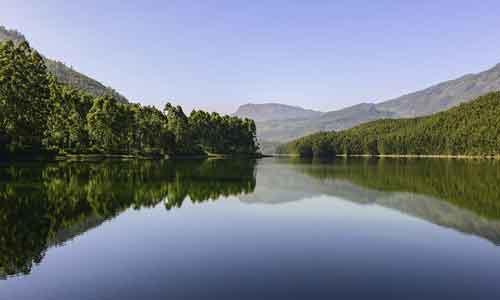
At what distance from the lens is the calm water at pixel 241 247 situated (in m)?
14.7

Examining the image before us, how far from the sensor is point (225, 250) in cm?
2044

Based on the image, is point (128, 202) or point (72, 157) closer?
point (128, 202)

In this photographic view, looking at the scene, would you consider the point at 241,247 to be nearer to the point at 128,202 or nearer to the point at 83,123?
the point at 128,202

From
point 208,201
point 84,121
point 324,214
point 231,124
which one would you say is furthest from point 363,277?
point 231,124

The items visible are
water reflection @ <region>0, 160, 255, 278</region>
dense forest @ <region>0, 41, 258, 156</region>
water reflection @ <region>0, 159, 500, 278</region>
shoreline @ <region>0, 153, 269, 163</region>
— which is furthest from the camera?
shoreline @ <region>0, 153, 269, 163</region>

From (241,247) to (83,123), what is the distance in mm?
110173

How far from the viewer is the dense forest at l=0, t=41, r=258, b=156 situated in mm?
82062

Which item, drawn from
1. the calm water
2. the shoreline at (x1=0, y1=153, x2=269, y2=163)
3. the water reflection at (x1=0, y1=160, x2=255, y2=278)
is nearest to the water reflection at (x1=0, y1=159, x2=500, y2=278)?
the water reflection at (x1=0, y1=160, x2=255, y2=278)

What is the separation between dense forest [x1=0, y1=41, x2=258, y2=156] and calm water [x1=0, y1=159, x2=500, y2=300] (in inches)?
1922

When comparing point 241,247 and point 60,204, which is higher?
point 60,204

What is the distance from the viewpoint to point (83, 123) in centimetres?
12069

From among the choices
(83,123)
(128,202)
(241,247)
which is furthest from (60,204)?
(83,123)

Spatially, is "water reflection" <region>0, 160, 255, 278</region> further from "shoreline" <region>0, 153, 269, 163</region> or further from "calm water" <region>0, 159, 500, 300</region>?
"shoreline" <region>0, 153, 269, 163</region>

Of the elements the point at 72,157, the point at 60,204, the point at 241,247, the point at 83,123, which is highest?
the point at 83,123
